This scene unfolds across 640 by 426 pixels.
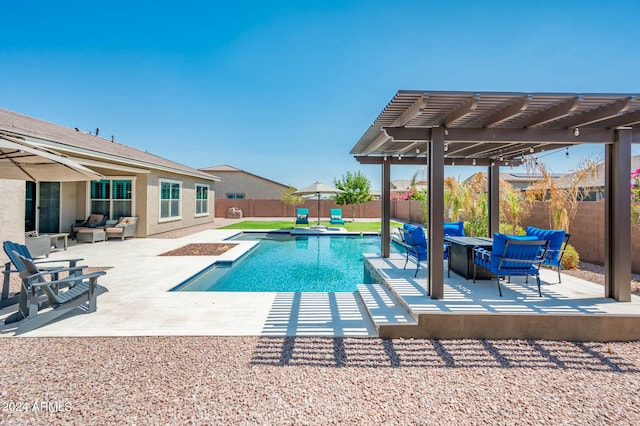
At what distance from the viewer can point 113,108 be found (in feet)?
62.5

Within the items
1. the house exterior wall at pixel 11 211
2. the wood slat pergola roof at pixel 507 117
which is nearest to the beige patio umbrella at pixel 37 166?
the house exterior wall at pixel 11 211

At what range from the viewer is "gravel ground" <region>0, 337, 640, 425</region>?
2.19m

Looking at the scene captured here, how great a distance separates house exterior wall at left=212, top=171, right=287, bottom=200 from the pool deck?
2588cm

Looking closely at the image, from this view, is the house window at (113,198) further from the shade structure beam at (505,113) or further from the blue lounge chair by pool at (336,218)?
the shade structure beam at (505,113)

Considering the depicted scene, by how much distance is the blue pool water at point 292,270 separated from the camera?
243 inches

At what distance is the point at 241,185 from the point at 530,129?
2911 cm

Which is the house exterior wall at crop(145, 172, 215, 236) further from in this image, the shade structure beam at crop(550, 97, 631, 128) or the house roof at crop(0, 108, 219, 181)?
the shade structure beam at crop(550, 97, 631, 128)

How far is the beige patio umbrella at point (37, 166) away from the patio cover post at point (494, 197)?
7909 millimetres

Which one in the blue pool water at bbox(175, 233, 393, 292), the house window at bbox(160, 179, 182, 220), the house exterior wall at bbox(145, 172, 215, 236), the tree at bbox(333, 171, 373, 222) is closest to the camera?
the blue pool water at bbox(175, 233, 393, 292)

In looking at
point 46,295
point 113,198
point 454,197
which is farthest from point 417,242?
point 113,198

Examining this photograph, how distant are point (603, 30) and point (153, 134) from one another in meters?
A: 27.8

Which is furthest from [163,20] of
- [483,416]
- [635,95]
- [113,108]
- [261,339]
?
[483,416]

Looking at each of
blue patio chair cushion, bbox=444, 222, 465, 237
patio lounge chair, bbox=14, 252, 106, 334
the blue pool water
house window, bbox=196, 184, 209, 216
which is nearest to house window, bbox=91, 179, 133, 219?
house window, bbox=196, 184, 209, 216

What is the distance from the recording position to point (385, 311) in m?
4.00
